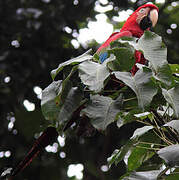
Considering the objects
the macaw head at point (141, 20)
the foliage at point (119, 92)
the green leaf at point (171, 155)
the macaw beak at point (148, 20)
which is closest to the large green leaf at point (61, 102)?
the foliage at point (119, 92)

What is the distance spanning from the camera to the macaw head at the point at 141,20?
181cm

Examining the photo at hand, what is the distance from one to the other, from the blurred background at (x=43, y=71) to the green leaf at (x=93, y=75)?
1.27 metres

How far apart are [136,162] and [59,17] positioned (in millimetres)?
1662

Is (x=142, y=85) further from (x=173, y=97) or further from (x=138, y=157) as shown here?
(x=138, y=157)

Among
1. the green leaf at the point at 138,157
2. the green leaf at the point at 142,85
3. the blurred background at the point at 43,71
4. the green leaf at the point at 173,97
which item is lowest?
the blurred background at the point at 43,71

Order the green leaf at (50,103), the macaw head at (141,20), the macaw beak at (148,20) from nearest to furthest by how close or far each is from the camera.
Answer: the green leaf at (50,103) < the macaw head at (141,20) < the macaw beak at (148,20)

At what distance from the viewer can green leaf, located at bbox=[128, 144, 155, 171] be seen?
1.00m

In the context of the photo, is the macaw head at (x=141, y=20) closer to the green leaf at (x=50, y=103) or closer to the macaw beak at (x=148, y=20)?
the macaw beak at (x=148, y=20)

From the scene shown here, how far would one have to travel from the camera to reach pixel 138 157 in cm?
101

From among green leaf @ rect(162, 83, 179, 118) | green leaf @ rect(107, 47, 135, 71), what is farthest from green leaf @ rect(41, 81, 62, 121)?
green leaf @ rect(162, 83, 179, 118)

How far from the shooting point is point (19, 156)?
2113 millimetres

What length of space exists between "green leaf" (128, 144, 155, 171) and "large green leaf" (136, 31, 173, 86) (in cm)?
29

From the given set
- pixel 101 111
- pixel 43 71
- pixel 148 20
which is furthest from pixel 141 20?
pixel 101 111

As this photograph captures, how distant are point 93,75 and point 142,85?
11 cm
